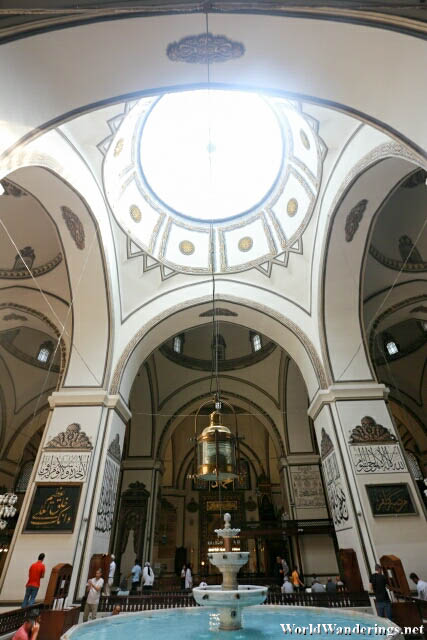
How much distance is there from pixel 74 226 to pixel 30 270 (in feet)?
7.25

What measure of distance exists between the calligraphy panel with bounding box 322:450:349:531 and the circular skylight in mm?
5609

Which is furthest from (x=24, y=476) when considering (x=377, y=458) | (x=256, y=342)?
(x=377, y=458)

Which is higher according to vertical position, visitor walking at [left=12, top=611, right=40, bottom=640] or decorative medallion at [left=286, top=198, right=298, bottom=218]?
decorative medallion at [left=286, top=198, right=298, bottom=218]

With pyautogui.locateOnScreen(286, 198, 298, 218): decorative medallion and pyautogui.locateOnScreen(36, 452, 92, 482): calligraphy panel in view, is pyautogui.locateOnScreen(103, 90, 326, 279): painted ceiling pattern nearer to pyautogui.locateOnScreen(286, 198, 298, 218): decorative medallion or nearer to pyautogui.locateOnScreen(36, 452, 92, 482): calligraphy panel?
pyautogui.locateOnScreen(286, 198, 298, 218): decorative medallion

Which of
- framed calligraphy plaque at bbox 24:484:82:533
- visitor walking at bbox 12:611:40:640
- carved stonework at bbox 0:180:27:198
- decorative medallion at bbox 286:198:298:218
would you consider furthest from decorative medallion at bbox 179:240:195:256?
visitor walking at bbox 12:611:40:640

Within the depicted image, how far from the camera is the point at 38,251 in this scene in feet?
25.3

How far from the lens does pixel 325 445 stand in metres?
6.54

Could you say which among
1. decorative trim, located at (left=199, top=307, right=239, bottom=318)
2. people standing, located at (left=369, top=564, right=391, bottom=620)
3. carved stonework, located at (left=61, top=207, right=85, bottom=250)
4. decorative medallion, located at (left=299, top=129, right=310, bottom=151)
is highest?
decorative medallion, located at (left=299, top=129, right=310, bottom=151)

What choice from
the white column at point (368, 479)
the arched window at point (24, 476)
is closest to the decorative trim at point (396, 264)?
the white column at point (368, 479)

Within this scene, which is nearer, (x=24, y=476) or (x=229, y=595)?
(x=229, y=595)

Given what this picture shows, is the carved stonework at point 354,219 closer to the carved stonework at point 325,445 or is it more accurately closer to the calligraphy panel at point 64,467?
the carved stonework at point 325,445

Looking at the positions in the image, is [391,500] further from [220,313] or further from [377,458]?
[220,313]

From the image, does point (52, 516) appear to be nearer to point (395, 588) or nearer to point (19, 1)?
point (395, 588)

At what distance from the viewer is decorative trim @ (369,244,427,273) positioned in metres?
7.67
